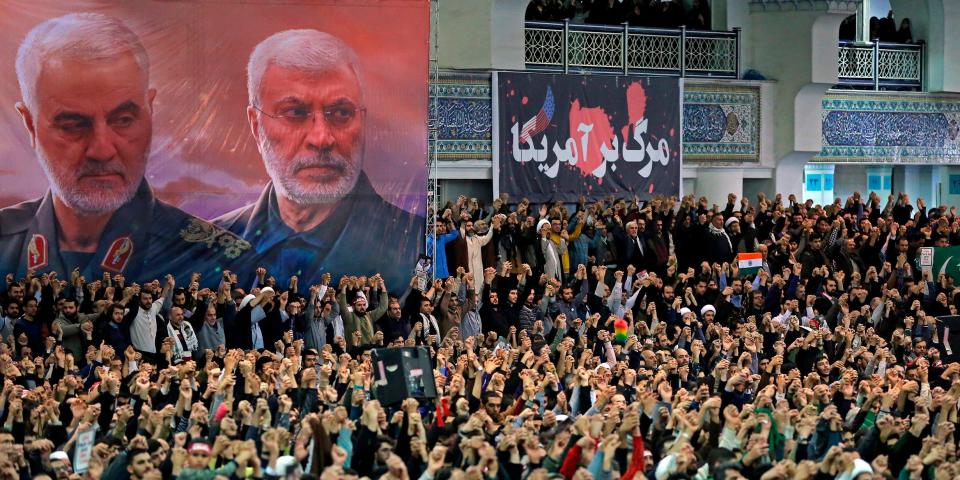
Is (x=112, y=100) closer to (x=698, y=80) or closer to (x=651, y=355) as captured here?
(x=651, y=355)

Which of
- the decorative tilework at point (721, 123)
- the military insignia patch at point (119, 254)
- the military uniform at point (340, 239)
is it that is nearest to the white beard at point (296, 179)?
the military uniform at point (340, 239)

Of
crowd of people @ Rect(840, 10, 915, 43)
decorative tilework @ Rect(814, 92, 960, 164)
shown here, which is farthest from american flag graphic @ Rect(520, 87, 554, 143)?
crowd of people @ Rect(840, 10, 915, 43)

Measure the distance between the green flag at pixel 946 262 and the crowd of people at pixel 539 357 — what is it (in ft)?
0.41

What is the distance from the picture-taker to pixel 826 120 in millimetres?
29625

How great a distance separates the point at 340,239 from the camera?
22859mm

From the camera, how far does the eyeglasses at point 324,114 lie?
894 inches

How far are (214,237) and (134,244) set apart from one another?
946mm

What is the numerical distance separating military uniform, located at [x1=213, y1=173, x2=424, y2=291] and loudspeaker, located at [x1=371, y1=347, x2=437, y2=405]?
7304 mm

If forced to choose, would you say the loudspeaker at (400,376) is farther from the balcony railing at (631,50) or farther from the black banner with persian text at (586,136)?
the balcony railing at (631,50)

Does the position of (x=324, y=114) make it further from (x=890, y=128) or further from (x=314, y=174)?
(x=890, y=128)

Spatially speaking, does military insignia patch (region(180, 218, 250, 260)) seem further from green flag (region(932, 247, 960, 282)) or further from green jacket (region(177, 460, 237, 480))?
green jacket (region(177, 460, 237, 480))

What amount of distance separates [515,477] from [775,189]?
53.6ft

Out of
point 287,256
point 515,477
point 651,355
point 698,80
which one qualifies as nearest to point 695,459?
point 515,477

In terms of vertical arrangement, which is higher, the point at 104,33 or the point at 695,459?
the point at 104,33
